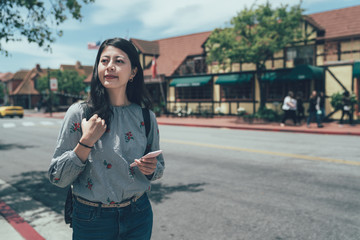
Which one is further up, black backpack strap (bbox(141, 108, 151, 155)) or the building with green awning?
the building with green awning

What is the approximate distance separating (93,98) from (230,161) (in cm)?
634

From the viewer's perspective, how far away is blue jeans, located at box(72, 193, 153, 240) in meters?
1.87

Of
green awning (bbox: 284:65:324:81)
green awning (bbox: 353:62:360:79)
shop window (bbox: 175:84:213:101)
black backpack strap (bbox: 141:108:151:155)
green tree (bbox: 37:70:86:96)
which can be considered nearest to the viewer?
black backpack strap (bbox: 141:108:151:155)

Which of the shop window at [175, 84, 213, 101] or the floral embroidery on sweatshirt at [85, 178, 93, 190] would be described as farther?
the shop window at [175, 84, 213, 101]

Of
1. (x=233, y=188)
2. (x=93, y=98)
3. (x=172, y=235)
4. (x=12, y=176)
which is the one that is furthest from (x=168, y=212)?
(x=12, y=176)

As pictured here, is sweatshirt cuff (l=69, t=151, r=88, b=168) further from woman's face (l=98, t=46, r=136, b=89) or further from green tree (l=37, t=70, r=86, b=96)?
green tree (l=37, t=70, r=86, b=96)

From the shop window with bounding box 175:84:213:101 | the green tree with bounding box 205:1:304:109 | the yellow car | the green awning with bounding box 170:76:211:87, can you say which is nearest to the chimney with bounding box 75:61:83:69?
the yellow car

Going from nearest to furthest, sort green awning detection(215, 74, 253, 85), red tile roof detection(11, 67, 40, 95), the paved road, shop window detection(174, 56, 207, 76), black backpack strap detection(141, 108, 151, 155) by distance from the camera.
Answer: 1. black backpack strap detection(141, 108, 151, 155)
2. the paved road
3. green awning detection(215, 74, 253, 85)
4. shop window detection(174, 56, 207, 76)
5. red tile roof detection(11, 67, 40, 95)

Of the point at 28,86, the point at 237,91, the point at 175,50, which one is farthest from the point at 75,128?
the point at 28,86

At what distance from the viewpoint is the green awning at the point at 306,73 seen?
17547mm

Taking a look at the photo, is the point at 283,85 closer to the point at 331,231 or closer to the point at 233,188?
the point at 233,188

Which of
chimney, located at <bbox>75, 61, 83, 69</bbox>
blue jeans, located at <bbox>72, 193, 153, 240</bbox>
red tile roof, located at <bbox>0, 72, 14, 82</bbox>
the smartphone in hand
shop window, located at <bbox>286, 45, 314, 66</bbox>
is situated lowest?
blue jeans, located at <bbox>72, 193, 153, 240</bbox>

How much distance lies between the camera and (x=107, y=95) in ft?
6.57

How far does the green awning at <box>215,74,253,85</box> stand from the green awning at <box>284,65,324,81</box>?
3.77m
